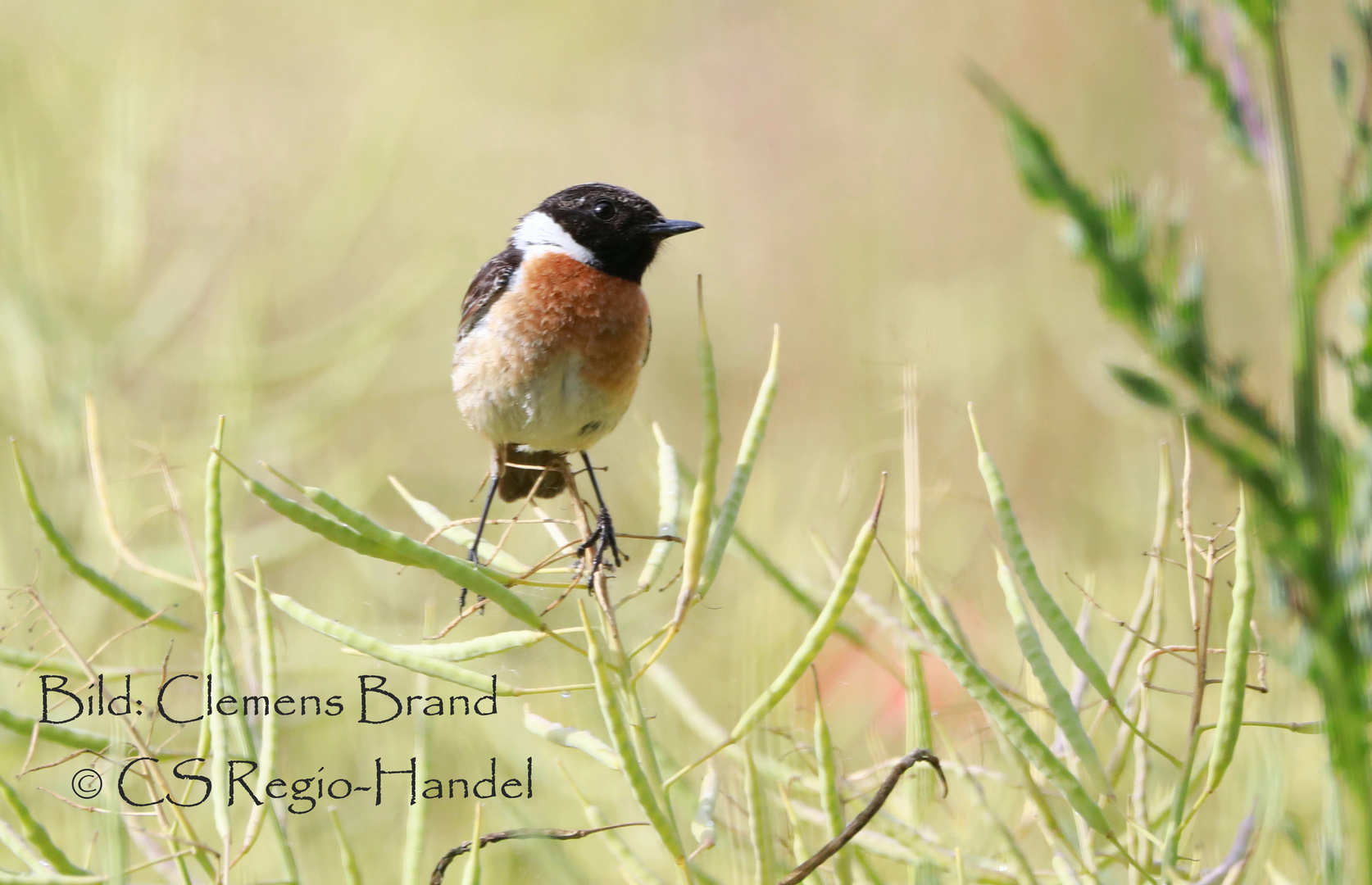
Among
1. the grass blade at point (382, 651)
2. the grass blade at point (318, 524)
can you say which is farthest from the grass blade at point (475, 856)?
the grass blade at point (318, 524)

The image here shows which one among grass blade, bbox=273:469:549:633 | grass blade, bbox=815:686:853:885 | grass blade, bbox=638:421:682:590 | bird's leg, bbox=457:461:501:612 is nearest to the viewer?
grass blade, bbox=273:469:549:633

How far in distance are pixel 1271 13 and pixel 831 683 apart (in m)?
1.33

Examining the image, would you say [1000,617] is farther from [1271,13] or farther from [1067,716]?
[1271,13]

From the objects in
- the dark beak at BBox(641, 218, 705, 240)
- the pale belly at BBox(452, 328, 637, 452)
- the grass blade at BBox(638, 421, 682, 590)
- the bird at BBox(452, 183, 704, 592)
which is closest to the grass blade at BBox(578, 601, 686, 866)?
the grass blade at BBox(638, 421, 682, 590)

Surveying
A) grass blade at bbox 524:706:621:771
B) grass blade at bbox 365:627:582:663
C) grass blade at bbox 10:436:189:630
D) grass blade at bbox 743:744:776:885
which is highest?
grass blade at bbox 10:436:189:630

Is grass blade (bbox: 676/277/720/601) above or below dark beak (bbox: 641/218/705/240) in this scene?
below

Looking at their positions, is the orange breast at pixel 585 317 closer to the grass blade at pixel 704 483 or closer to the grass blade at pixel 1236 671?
the grass blade at pixel 704 483

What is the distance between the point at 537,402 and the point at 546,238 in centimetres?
53

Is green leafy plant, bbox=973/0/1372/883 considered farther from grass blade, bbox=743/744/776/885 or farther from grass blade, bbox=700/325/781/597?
grass blade, bbox=743/744/776/885

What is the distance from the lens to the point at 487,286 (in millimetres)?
2541

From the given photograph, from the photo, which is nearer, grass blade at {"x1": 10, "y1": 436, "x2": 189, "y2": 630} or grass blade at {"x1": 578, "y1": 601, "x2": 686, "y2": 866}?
grass blade at {"x1": 578, "y1": 601, "x2": 686, "y2": 866}

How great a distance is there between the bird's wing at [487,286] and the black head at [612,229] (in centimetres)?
13

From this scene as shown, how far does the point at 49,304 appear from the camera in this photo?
2396 millimetres

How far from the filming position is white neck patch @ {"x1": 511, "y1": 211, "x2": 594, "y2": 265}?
2.49 meters
